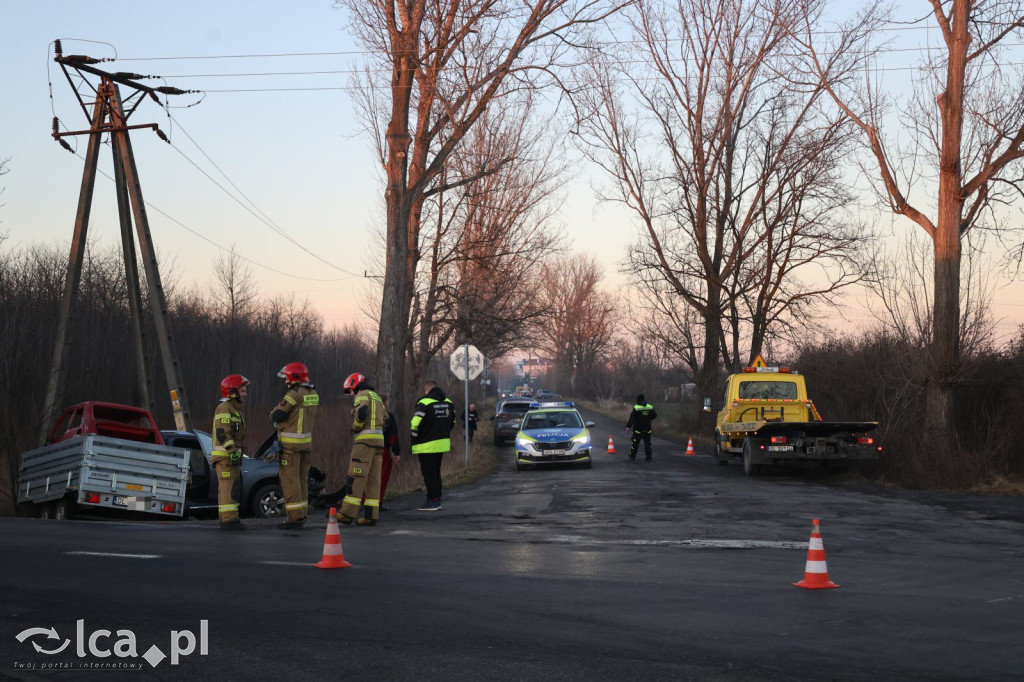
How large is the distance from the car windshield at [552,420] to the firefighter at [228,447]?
14.7 metres

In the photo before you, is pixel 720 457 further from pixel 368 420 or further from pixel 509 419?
pixel 368 420

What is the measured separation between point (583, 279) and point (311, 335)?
2763cm

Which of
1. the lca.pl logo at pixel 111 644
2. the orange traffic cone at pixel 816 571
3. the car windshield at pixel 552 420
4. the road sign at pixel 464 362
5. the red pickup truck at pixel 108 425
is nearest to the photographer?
the lca.pl logo at pixel 111 644

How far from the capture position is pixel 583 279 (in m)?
95.9

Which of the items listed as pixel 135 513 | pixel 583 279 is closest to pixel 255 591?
pixel 135 513

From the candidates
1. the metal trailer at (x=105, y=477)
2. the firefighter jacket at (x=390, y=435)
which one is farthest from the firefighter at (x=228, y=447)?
the metal trailer at (x=105, y=477)

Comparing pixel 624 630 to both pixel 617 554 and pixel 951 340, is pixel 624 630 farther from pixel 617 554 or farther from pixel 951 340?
pixel 951 340

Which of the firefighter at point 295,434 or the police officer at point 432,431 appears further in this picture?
the police officer at point 432,431

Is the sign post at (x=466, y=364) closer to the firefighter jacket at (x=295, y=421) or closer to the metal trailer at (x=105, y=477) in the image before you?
the metal trailer at (x=105, y=477)

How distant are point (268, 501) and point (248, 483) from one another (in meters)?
0.42

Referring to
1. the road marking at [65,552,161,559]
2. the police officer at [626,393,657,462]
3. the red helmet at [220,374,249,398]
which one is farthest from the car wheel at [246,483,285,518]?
the police officer at [626,393,657,462]

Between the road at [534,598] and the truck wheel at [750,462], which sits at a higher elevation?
the truck wheel at [750,462]

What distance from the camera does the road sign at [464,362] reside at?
93.9 ft

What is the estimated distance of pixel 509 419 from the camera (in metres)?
40.2
